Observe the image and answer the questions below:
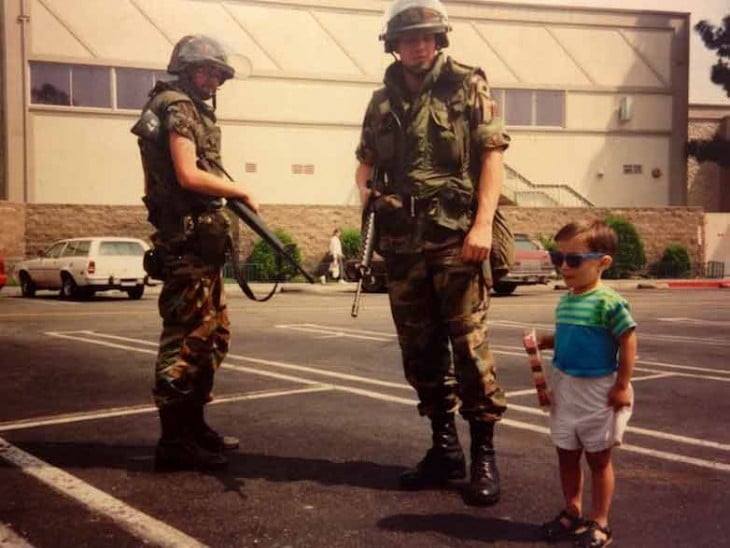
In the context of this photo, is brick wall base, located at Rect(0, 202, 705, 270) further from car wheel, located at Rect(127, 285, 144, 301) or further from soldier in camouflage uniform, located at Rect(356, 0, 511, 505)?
soldier in camouflage uniform, located at Rect(356, 0, 511, 505)

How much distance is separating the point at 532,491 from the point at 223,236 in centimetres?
193

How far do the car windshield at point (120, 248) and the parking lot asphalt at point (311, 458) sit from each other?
1034cm

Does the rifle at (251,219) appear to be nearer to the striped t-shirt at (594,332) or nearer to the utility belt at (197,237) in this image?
the utility belt at (197,237)

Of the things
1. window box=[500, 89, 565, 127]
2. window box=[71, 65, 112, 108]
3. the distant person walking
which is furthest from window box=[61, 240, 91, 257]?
window box=[500, 89, 565, 127]

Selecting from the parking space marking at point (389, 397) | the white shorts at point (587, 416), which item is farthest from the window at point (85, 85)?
the white shorts at point (587, 416)

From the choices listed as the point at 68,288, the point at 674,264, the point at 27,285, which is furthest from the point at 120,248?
the point at 674,264

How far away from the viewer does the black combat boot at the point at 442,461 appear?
396 centimetres

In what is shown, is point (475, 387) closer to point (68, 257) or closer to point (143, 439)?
point (143, 439)

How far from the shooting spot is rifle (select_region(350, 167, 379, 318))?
3.89 meters

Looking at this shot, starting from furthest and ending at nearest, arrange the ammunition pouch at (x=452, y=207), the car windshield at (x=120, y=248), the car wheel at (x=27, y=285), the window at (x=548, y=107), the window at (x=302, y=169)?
1. the window at (x=548, y=107)
2. the window at (x=302, y=169)
3. the car wheel at (x=27, y=285)
4. the car windshield at (x=120, y=248)
5. the ammunition pouch at (x=452, y=207)

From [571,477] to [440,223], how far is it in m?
1.26

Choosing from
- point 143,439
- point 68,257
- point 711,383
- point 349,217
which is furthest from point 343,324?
point 349,217

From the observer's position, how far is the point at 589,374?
10.3 feet

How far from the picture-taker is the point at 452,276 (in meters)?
3.83
